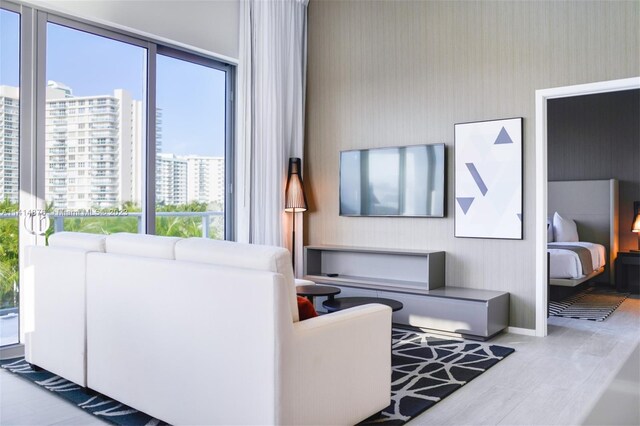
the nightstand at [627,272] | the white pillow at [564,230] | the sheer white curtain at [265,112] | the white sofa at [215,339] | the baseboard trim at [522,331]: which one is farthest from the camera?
the white pillow at [564,230]

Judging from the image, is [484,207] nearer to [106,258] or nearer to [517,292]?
[517,292]

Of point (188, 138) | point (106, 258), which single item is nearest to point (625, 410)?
point (106, 258)

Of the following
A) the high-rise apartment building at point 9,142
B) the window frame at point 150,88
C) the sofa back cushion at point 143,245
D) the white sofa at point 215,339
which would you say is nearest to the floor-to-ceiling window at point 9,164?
the high-rise apartment building at point 9,142

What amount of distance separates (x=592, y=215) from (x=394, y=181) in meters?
4.04

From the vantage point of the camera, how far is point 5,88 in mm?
3725

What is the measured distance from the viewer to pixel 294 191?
5.51 m

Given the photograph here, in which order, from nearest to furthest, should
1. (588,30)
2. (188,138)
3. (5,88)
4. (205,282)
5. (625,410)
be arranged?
(625,410) < (205,282) < (5,88) < (588,30) < (188,138)

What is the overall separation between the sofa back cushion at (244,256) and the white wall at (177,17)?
266 centimetres

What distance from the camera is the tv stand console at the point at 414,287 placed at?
13.5 ft

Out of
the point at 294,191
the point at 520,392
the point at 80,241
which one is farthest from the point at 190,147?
the point at 520,392

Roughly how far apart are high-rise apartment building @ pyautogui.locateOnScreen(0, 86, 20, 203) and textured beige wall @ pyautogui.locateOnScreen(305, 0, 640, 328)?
3015 millimetres

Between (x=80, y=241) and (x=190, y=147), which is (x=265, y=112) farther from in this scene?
(x=80, y=241)

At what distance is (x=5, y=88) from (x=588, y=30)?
4498mm

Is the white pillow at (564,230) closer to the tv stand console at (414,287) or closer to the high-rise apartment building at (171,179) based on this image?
the tv stand console at (414,287)
